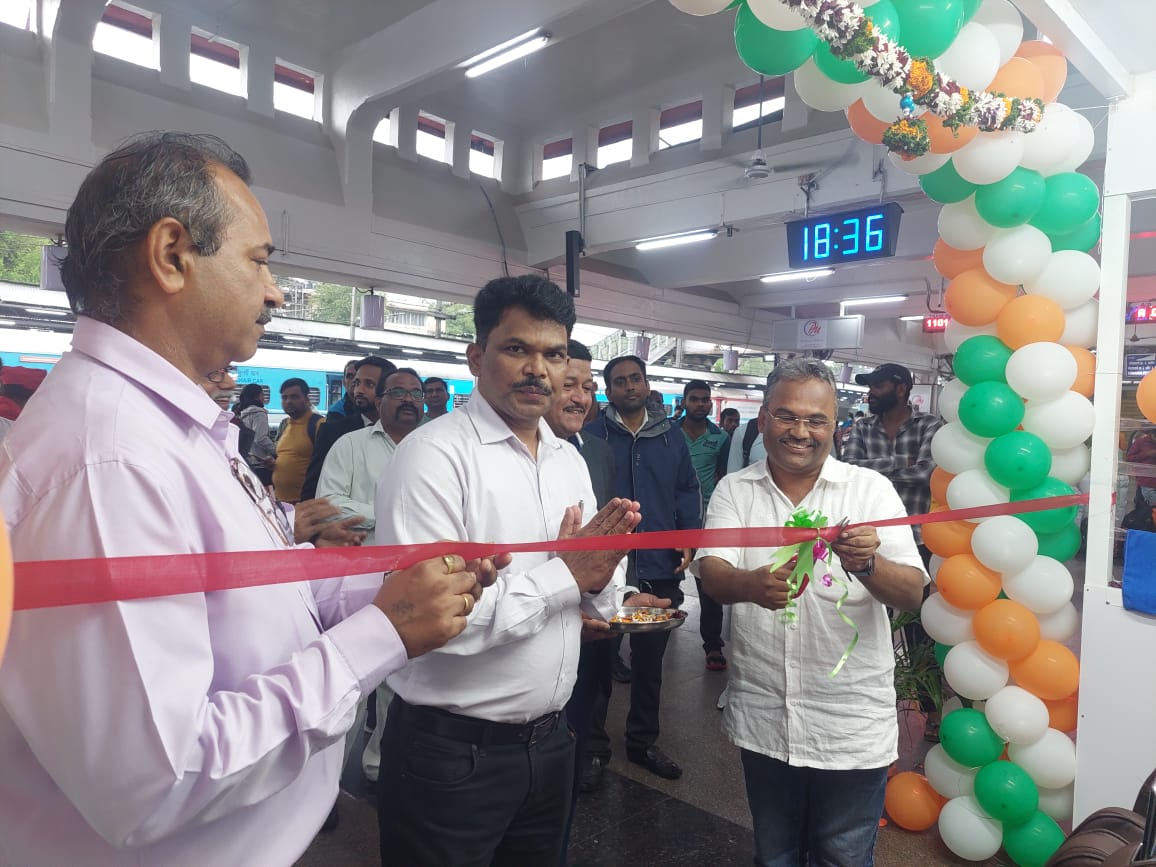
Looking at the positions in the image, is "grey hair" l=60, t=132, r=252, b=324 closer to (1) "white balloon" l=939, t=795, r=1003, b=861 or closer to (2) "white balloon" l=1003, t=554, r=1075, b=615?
(2) "white balloon" l=1003, t=554, r=1075, b=615

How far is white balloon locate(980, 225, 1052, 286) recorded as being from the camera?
8.50ft

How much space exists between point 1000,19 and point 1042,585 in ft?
6.44

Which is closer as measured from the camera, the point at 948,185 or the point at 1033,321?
the point at 1033,321

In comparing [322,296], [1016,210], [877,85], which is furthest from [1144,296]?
[322,296]

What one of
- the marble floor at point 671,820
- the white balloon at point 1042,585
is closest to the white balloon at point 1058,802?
the marble floor at point 671,820

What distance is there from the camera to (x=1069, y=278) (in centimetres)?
258

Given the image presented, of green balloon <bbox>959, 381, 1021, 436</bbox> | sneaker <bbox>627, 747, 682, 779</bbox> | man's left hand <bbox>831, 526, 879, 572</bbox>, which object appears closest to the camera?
man's left hand <bbox>831, 526, 879, 572</bbox>

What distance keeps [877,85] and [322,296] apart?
65.5ft

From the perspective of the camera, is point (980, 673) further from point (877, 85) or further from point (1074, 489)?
point (877, 85)

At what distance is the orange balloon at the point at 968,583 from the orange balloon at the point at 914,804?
0.80 meters

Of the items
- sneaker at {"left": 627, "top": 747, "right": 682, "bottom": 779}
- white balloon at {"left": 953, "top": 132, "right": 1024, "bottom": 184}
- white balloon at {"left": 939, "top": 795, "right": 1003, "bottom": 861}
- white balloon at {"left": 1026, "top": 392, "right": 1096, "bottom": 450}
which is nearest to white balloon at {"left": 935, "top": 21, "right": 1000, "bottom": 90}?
white balloon at {"left": 953, "top": 132, "right": 1024, "bottom": 184}

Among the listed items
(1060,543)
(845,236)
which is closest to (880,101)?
(1060,543)

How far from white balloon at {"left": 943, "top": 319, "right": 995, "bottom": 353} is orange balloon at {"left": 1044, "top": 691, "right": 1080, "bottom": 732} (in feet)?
4.42

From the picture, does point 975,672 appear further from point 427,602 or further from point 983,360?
point 427,602
